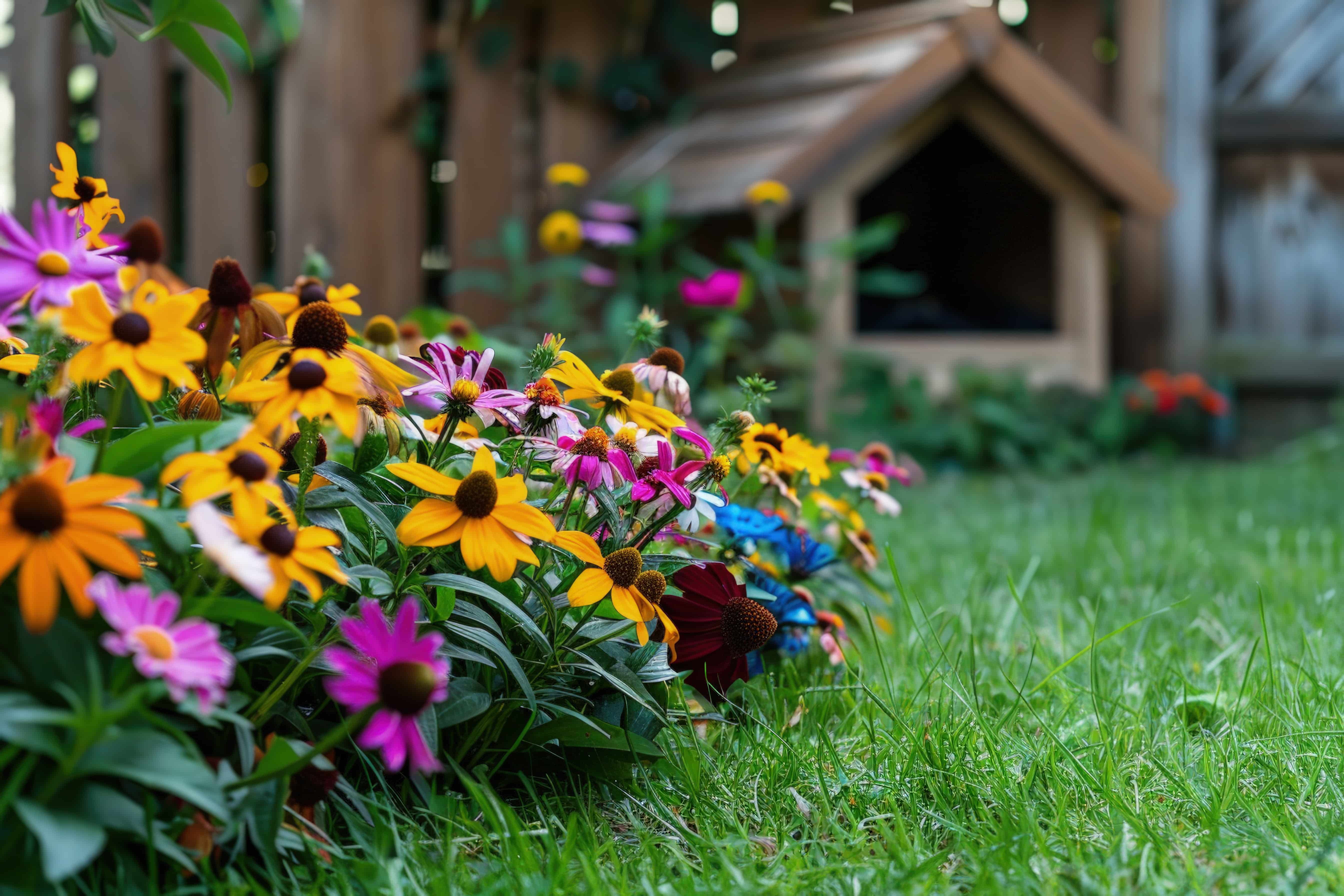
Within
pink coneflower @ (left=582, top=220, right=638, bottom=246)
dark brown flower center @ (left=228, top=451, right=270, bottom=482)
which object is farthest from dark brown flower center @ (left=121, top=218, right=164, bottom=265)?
pink coneflower @ (left=582, top=220, right=638, bottom=246)

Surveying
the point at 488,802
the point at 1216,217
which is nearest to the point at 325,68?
the point at 488,802

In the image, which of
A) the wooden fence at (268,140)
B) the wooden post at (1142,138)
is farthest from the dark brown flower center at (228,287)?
the wooden post at (1142,138)

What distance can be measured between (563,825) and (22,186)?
295 centimetres

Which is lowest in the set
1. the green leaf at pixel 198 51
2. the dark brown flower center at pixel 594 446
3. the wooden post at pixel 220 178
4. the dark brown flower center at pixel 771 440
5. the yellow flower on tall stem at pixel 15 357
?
the dark brown flower center at pixel 771 440

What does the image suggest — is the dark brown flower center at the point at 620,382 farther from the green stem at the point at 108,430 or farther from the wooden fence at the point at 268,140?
the wooden fence at the point at 268,140

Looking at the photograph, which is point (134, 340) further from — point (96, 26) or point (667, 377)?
point (667, 377)

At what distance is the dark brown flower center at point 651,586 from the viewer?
2.88 ft

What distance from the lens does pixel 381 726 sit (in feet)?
2.04

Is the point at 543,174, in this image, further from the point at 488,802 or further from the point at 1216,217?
the point at 488,802

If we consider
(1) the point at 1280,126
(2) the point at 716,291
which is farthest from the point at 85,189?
(1) the point at 1280,126

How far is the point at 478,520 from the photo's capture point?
0.78 metres

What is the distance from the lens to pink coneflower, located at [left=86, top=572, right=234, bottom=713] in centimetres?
57

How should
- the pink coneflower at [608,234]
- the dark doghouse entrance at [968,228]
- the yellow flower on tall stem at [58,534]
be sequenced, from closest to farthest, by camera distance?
the yellow flower on tall stem at [58,534] < the pink coneflower at [608,234] < the dark doghouse entrance at [968,228]

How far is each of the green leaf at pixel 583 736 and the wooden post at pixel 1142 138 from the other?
3.71 metres
